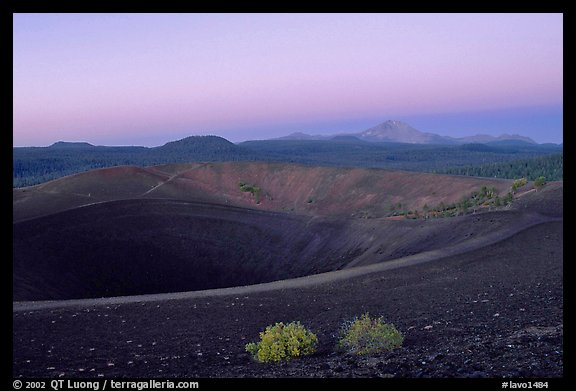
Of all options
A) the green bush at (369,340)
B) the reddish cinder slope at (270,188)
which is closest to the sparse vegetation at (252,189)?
the reddish cinder slope at (270,188)

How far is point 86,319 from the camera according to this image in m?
11.1

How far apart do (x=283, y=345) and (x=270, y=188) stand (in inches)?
2045

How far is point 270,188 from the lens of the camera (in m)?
59.4

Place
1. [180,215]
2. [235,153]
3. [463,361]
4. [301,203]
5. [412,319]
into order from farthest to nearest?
[235,153] < [301,203] < [180,215] < [412,319] < [463,361]

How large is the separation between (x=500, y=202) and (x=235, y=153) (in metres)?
140

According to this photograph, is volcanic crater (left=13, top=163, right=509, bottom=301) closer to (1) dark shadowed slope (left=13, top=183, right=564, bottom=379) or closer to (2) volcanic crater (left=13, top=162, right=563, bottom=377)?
(2) volcanic crater (left=13, top=162, right=563, bottom=377)

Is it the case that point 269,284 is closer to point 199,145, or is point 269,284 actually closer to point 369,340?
point 369,340

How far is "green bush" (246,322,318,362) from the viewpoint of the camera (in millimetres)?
7504

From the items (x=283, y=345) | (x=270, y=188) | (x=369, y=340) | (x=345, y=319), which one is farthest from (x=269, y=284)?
(x=270, y=188)

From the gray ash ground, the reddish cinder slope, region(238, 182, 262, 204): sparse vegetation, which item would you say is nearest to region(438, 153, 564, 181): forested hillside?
the reddish cinder slope

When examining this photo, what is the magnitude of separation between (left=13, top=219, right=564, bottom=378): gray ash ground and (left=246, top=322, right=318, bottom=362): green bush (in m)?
0.25
